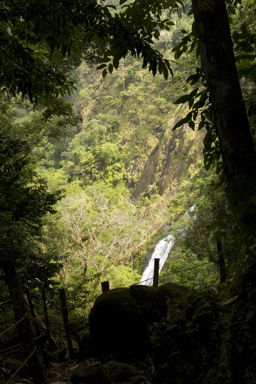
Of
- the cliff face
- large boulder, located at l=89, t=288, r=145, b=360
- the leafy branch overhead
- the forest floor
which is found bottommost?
the forest floor

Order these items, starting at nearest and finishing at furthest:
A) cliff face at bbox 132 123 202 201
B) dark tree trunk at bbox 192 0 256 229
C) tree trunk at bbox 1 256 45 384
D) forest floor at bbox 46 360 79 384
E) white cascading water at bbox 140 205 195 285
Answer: dark tree trunk at bbox 192 0 256 229, tree trunk at bbox 1 256 45 384, forest floor at bbox 46 360 79 384, white cascading water at bbox 140 205 195 285, cliff face at bbox 132 123 202 201

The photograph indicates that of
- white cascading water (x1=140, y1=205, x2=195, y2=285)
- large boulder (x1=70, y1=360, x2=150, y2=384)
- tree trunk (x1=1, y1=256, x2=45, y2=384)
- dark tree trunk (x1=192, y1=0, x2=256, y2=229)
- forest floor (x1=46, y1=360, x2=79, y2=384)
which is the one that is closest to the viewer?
dark tree trunk (x1=192, y1=0, x2=256, y2=229)

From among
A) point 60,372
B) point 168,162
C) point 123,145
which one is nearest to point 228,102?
point 60,372

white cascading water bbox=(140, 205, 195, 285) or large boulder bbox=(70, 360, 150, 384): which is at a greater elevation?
white cascading water bbox=(140, 205, 195, 285)

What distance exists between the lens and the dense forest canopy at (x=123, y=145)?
2.18 meters

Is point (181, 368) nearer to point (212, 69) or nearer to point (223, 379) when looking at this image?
point (223, 379)

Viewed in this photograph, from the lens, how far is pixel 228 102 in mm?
2172

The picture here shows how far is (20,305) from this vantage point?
5387mm

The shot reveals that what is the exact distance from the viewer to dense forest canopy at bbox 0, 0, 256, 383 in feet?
7.14

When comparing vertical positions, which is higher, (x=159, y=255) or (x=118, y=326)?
(x=159, y=255)

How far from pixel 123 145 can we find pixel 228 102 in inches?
1324

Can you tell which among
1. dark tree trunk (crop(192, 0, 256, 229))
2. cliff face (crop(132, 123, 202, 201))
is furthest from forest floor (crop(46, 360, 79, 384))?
cliff face (crop(132, 123, 202, 201))

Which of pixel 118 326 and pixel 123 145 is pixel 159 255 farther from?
pixel 118 326

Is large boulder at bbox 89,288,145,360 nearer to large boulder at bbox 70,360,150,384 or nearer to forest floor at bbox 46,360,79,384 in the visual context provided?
large boulder at bbox 70,360,150,384
